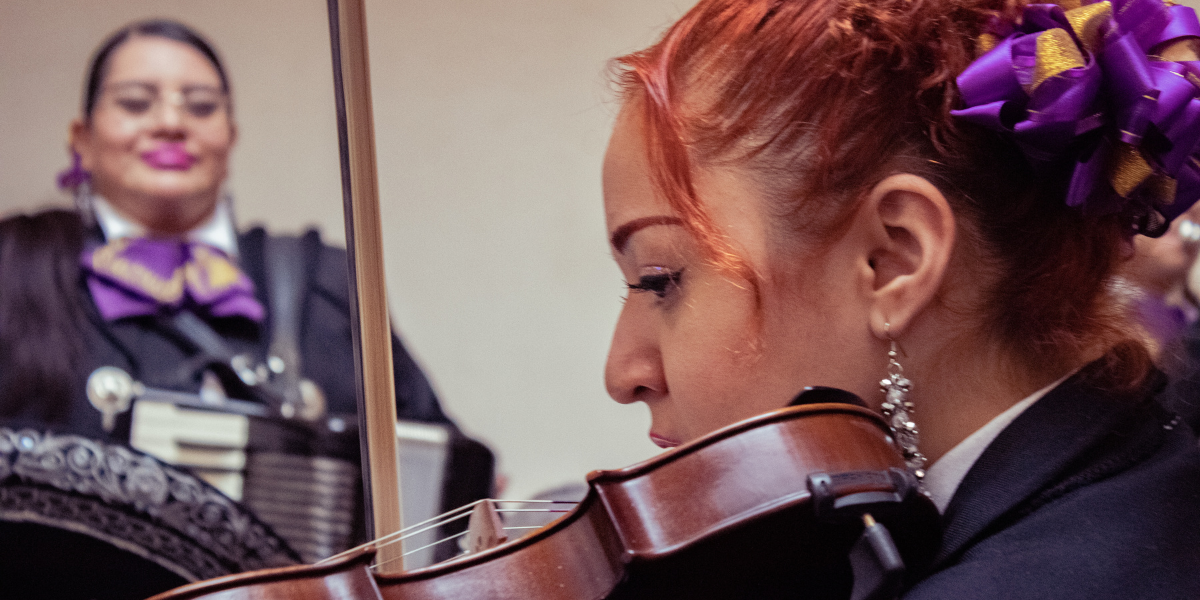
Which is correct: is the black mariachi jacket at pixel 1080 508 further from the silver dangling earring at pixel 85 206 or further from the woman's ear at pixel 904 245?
the silver dangling earring at pixel 85 206

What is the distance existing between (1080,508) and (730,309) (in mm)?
267

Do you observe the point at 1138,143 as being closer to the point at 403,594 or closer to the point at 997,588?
the point at 997,588

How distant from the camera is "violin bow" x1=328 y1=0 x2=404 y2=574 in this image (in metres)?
0.82

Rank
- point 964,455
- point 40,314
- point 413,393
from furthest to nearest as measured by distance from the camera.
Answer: point 413,393 < point 40,314 < point 964,455

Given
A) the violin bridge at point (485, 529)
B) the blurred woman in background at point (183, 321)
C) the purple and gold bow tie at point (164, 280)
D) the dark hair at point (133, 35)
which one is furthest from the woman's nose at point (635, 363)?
the dark hair at point (133, 35)

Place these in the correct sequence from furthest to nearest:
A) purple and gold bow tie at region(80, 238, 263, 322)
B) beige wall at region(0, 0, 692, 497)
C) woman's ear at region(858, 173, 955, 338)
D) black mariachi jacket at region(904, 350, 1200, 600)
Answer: beige wall at region(0, 0, 692, 497) → purple and gold bow tie at region(80, 238, 263, 322) → woman's ear at region(858, 173, 955, 338) → black mariachi jacket at region(904, 350, 1200, 600)

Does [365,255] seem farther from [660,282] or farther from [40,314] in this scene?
[40,314]

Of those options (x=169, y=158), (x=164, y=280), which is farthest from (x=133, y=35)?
(x=164, y=280)

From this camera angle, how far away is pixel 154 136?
182 cm

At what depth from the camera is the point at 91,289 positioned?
169 cm

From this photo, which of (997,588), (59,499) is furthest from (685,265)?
(59,499)

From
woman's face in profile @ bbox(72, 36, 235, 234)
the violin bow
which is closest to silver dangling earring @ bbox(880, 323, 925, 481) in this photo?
the violin bow

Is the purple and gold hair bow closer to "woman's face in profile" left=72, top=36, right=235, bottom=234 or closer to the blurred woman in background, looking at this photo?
the blurred woman in background

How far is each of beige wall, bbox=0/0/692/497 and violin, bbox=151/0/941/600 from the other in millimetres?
1386
